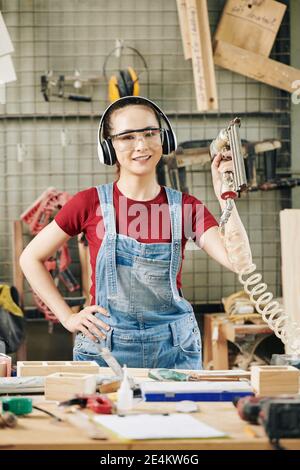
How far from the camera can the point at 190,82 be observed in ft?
19.2

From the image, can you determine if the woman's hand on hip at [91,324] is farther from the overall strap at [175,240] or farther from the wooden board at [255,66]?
the wooden board at [255,66]

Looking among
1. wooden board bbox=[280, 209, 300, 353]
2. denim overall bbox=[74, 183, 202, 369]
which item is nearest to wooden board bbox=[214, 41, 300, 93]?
wooden board bbox=[280, 209, 300, 353]

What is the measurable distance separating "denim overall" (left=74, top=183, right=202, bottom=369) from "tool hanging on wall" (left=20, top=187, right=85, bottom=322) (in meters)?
2.13

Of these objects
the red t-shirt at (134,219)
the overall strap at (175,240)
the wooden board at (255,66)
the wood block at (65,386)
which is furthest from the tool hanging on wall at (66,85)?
the wood block at (65,386)

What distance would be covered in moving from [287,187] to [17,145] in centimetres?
189

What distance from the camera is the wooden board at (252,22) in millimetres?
5723

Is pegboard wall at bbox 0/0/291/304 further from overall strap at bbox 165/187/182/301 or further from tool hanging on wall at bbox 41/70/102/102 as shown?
overall strap at bbox 165/187/182/301

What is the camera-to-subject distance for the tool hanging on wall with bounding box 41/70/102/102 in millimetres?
5656

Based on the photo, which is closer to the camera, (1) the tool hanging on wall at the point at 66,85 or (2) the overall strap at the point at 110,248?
(2) the overall strap at the point at 110,248

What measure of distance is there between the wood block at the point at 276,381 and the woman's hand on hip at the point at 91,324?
87 cm

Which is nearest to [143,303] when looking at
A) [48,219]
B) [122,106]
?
[122,106]
